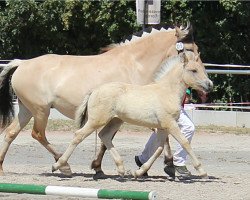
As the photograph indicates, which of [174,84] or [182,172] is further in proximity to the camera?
[182,172]

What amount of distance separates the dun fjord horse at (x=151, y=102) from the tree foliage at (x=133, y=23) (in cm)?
1339

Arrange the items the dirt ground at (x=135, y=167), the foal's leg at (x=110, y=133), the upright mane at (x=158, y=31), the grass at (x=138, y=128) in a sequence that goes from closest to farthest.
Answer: the dirt ground at (x=135, y=167)
the foal's leg at (x=110, y=133)
the upright mane at (x=158, y=31)
the grass at (x=138, y=128)

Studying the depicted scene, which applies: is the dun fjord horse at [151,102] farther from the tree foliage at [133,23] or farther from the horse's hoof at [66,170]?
the tree foliage at [133,23]

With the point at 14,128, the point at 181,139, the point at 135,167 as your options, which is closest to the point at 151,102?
the point at 181,139

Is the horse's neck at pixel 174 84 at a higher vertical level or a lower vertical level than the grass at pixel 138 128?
higher

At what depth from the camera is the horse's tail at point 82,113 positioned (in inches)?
415

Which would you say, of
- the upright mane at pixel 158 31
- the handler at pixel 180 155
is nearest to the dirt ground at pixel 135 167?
the handler at pixel 180 155

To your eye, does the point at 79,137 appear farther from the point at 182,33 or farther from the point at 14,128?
the point at 182,33

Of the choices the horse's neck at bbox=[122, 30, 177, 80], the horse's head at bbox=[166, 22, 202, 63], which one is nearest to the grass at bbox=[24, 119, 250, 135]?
the horse's neck at bbox=[122, 30, 177, 80]

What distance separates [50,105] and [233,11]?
13.7 m

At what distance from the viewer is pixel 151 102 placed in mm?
10211

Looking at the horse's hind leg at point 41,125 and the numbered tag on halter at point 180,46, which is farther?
the horse's hind leg at point 41,125

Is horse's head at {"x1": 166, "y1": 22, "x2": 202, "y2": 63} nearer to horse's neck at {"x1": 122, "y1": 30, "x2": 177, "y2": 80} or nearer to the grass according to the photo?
horse's neck at {"x1": 122, "y1": 30, "x2": 177, "y2": 80}

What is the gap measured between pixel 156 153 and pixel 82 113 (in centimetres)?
112
